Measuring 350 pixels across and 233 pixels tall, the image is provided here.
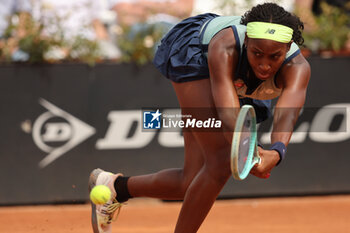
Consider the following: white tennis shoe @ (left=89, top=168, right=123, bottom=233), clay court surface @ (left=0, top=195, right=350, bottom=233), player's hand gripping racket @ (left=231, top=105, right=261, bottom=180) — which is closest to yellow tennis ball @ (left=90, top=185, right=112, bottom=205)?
white tennis shoe @ (left=89, top=168, right=123, bottom=233)

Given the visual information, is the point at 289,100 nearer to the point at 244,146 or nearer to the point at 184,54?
the point at 244,146

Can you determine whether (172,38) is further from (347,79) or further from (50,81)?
(347,79)

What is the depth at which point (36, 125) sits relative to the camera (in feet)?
19.9

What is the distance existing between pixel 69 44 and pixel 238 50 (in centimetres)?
361

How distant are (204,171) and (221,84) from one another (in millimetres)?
555

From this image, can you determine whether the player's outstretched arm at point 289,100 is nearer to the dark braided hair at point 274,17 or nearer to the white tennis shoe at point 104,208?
the dark braided hair at point 274,17

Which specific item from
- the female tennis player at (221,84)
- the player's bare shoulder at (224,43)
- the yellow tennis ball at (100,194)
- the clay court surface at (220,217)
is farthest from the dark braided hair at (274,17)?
the clay court surface at (220,217)

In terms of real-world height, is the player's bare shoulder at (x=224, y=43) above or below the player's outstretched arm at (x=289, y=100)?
above

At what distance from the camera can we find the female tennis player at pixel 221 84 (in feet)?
9.73

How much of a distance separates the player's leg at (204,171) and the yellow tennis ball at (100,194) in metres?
0.61

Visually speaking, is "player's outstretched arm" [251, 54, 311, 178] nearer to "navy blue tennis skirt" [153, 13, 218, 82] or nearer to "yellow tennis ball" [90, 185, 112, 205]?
"navy blue tennis skirt" [153, 13, 218, 82]

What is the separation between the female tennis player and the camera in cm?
297

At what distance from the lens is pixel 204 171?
10.8 ft

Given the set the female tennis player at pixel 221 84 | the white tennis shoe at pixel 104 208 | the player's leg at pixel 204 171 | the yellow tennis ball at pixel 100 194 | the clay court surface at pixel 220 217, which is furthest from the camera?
the clay court surface at pixel 220 217
